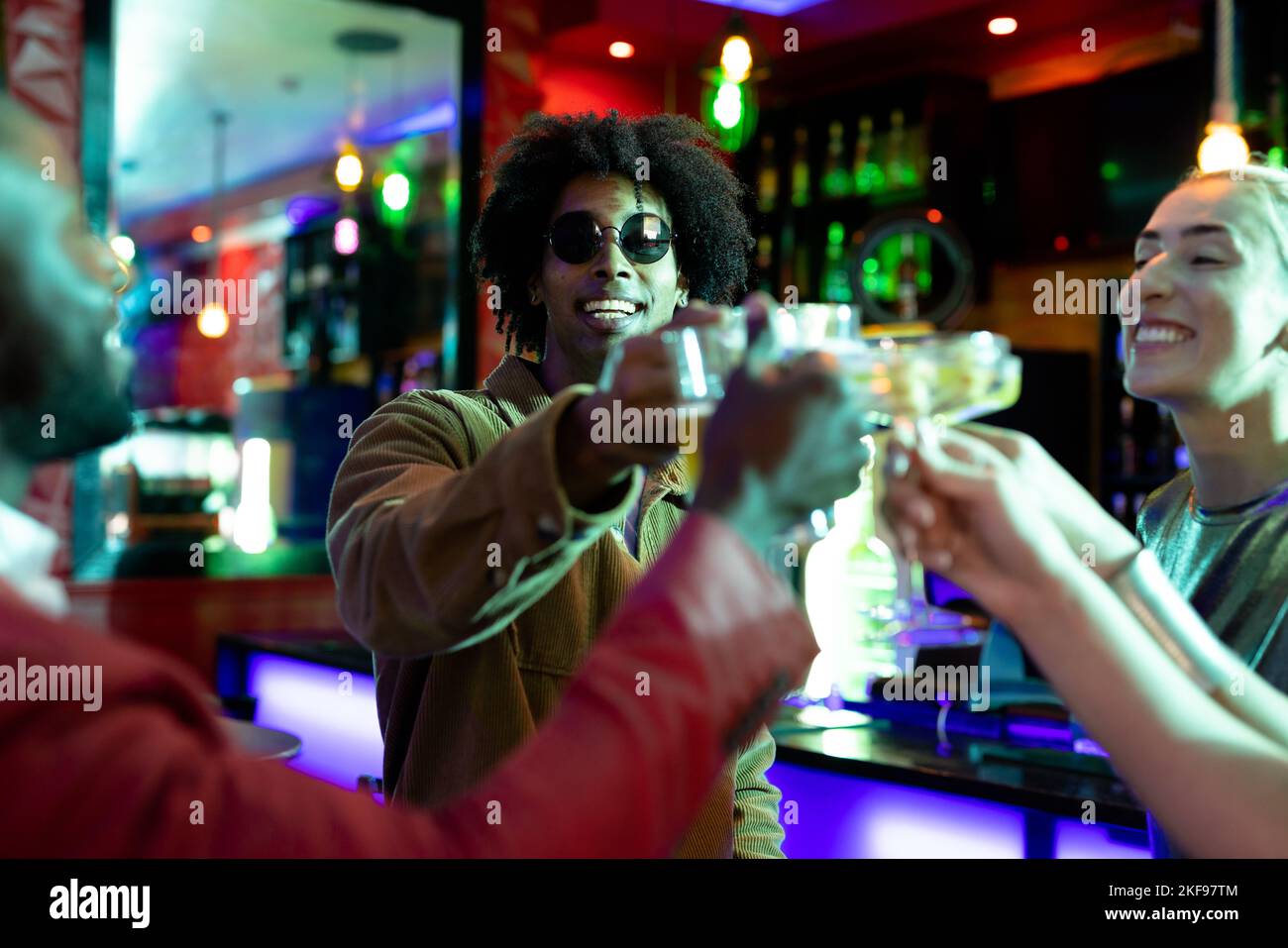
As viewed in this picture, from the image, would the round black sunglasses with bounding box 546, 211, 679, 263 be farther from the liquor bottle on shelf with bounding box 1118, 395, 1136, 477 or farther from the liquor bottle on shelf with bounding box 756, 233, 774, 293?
the liquor bottle on shelf with bounding box 756, 233, 774, 293

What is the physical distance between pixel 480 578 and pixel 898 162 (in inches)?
233

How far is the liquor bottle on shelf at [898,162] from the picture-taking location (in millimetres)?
6645

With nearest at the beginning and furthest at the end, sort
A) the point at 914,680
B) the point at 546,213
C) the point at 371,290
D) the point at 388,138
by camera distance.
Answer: the point at 546,213, the point at 914,680, the point at 371,290, the point at 388,138

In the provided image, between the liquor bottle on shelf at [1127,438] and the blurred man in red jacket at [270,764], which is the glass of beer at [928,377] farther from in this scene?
the liquor bottle on shelf at [1127,438]

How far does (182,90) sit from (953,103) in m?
4.72

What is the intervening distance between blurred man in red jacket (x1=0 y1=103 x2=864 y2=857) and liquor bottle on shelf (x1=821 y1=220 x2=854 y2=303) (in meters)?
6.19

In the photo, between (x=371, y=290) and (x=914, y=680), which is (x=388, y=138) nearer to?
(x=371, y=290)

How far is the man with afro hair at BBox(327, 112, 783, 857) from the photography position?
3.96 feet

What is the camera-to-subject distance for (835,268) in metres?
7.04

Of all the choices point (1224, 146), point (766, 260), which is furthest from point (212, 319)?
point (1224, 146)

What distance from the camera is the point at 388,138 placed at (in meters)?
8.58

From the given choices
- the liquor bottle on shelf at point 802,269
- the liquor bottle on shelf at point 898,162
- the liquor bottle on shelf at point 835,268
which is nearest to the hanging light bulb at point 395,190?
the liquor bottle on shelf at point 802,269

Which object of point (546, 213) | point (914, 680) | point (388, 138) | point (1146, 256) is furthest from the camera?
point (388, 138)
